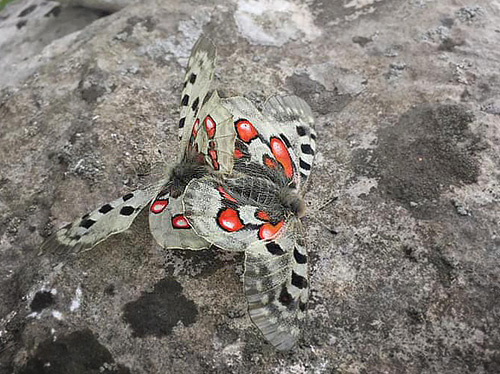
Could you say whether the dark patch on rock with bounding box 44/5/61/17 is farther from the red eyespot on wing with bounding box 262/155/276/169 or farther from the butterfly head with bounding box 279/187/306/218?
the butterfly head with bounding box 279/187/306/218

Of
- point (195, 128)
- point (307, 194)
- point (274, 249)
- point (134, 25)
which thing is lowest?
point (307, 194)

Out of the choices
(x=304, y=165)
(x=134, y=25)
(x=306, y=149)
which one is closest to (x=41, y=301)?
(x=304, y=165)

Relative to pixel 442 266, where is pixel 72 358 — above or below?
above

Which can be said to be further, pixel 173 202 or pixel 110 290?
pixel 173 202

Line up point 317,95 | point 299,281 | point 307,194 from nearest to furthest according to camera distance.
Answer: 1. point 299,281
2. point 307,194
3. point 317,95

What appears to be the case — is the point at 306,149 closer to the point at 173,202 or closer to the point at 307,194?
the point at 307,194

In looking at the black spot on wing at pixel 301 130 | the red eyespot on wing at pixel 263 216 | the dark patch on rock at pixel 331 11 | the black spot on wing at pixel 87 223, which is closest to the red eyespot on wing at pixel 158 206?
the black spot on wing at pixel 87 223

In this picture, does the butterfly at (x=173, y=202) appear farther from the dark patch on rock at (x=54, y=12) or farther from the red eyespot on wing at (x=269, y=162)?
the dark patch on rock at (x=54, y=12)
